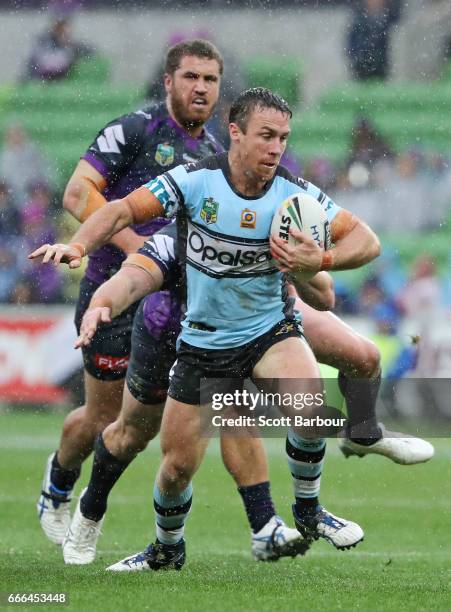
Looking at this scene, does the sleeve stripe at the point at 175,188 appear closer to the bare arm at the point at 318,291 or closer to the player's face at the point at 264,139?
the player's face at the point at 264,139

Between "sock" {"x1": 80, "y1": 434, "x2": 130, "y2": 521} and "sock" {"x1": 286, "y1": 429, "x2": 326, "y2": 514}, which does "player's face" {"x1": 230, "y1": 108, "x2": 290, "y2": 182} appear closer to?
"sock" {"x1": 286, "y1": 429, "x2": 326, "y2": 514}

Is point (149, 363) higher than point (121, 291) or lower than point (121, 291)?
lower

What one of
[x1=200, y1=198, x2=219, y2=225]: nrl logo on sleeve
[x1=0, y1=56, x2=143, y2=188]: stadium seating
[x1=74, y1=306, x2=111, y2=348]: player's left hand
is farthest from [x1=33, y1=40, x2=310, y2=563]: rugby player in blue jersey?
[x1=0, y1=56, x2=143, y2=188]: stadium seating

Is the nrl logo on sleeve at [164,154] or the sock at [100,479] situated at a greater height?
Result: the nrl logo on sleeve at [164,154]

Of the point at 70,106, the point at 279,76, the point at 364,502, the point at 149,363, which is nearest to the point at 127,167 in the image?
the point at 149,363

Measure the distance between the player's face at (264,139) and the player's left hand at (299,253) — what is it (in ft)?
1.18

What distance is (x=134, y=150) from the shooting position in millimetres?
7621

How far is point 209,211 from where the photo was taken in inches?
249

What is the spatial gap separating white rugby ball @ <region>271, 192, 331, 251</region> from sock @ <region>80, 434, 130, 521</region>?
180 cm

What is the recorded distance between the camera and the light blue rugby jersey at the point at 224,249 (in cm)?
632

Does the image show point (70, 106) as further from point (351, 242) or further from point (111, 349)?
point (351, 242)

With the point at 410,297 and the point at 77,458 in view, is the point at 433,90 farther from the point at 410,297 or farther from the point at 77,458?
the point at 77,458

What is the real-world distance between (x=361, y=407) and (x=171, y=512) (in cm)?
126

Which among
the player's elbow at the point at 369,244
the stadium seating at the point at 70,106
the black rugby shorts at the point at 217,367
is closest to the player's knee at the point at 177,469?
the black rugby shorts at the point at 217,367
